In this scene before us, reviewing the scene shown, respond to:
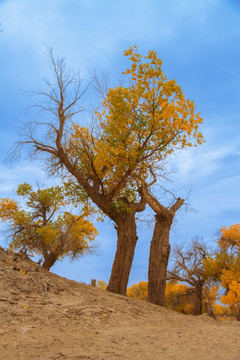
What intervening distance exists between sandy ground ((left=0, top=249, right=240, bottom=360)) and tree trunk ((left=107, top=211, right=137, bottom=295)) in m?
3.95

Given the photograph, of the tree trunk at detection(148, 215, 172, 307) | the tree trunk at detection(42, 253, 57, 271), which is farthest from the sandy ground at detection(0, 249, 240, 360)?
the tree trunk at detection(42, 253, 57, 271)

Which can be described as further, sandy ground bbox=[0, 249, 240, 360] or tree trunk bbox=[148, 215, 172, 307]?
tree trunk bbox=[148, 215, 172, 307]

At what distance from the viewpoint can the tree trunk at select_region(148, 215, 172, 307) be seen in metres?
12.2

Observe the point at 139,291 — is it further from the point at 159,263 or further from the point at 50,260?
the point at 159,263

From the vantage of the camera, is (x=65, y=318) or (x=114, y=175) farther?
(x=114, y=175)

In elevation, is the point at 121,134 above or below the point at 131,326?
above

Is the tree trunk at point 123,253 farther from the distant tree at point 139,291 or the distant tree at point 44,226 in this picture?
the distant tree at point 139,291

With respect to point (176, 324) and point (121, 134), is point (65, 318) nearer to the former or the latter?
point (176, 324)

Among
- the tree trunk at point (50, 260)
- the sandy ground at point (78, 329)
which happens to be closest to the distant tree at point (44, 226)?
the tree trunk at point (50, 260)

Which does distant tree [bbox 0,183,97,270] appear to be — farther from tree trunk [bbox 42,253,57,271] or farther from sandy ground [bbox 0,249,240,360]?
sandy ground [bbox 0,249,240,360]

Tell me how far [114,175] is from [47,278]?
5.32m

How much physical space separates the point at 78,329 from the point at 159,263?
7331 mm

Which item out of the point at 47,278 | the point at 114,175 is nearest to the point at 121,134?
the point at 114,175

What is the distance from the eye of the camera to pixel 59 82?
39.8 ft
